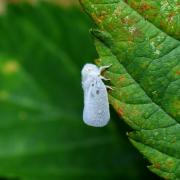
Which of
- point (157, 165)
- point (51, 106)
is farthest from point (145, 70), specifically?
point (51, 106)

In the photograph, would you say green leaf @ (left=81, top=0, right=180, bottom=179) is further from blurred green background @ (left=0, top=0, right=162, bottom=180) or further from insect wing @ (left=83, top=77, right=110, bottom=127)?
blurred green background @ (left=0, top=0, right=162, bottom=180)

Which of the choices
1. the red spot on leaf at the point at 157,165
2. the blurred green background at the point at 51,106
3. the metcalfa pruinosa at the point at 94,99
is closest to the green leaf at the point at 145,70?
the red spot on leaf at the point at 157,165

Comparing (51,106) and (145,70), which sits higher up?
(145,70)

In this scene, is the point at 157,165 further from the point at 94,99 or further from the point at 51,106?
the point at 51,106

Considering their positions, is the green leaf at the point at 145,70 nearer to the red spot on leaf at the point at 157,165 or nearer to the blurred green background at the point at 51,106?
the red spot on leaf at the point at 157,165

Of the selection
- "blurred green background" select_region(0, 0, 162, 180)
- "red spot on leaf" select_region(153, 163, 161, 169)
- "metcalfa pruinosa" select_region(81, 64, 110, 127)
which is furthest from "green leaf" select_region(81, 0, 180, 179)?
"blurred green background" select_region(0, 0, 162, 180)

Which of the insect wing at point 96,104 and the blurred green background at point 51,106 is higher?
the insect wing at point 96,104

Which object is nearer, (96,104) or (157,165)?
(157,165)
